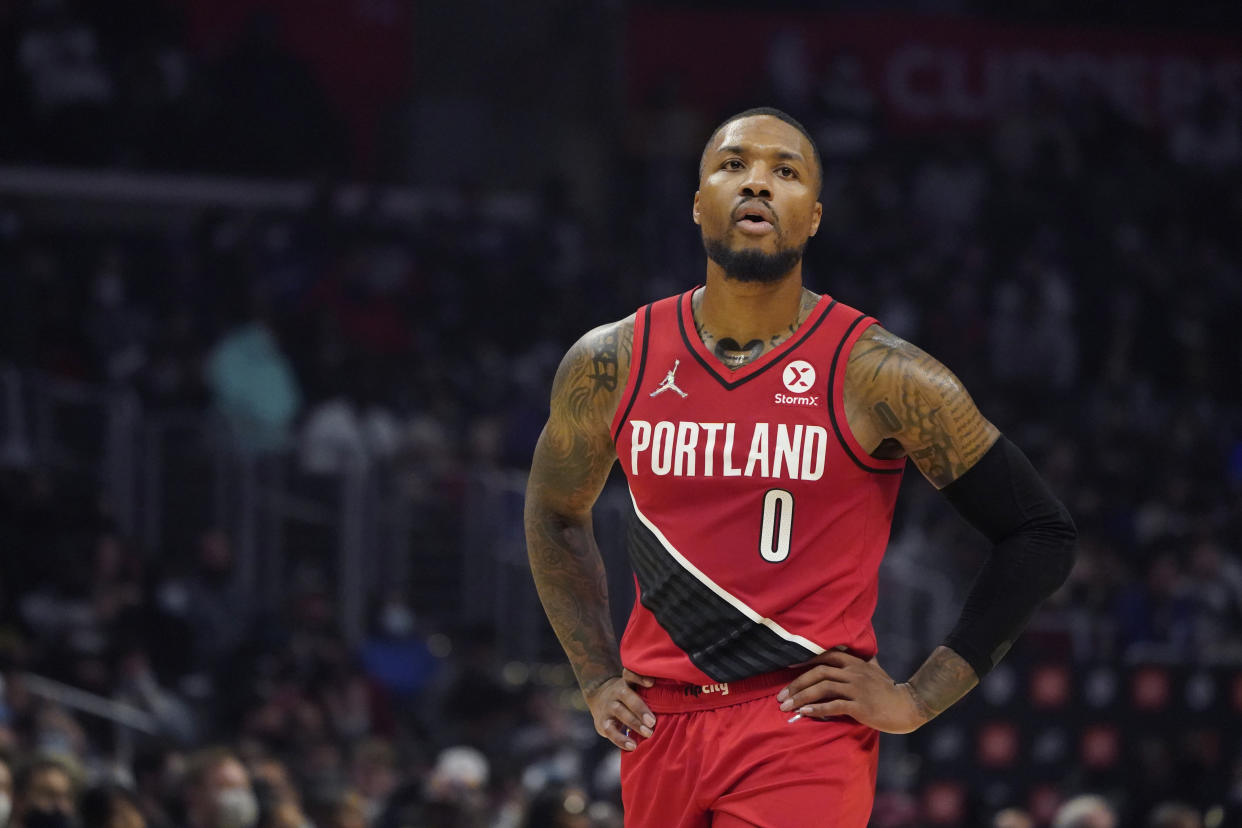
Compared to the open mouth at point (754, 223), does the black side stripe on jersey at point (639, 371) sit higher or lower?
lower

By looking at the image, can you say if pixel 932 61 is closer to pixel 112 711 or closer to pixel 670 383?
pixel 112 711

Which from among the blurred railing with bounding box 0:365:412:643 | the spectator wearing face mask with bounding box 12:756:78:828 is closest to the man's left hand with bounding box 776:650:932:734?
the spectator wearing face mask with bounding box 12:756:78:828

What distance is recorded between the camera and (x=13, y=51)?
48.9 feet

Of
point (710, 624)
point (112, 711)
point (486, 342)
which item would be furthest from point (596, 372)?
point (486, 342)

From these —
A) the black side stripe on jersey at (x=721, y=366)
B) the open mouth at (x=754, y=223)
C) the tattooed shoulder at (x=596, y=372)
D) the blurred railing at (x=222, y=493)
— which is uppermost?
the open mouth at (x=754, y=223)

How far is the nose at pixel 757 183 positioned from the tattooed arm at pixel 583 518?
443 mm

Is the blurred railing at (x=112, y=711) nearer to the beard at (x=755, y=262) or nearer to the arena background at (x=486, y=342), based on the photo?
the arena background at (x=486, y=342)

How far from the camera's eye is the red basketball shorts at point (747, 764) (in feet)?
12.1

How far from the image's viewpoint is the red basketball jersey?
376 centimetres

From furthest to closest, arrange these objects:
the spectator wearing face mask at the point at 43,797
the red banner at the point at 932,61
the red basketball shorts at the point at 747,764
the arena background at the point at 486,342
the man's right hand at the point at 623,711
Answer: the red banner at the point at 932,61 < the arena background at the point at 486,342 < the spectator wearing face mask at the point at 43,797 < the man's right hand at the point at 623,711 < the red basketball shorts at the point at 747,764

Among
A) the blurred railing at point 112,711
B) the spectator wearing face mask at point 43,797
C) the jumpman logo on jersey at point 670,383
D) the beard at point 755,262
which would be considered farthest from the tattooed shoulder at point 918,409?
the blurred railing at point 112,711

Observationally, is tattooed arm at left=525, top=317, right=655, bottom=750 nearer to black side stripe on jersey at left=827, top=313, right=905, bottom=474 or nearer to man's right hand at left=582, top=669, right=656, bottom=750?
man's right hand at left=582, top=669, right=656, bottom=750

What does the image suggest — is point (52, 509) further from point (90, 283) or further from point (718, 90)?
point (718, 90)

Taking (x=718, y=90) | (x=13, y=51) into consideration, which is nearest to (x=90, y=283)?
(x=13, y=51)
